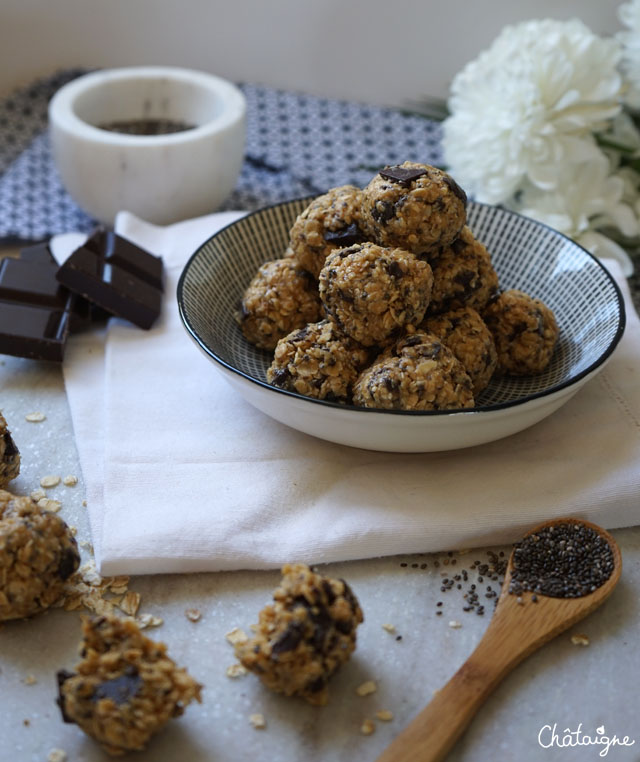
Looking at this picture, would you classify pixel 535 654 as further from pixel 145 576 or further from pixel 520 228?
pixel 520 228

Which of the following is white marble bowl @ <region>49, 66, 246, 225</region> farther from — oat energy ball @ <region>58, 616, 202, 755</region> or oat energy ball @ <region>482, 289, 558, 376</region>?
oat energy ball @ <region>58, 616, 202, 755</region>

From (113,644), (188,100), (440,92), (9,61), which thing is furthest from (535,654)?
(9,61)

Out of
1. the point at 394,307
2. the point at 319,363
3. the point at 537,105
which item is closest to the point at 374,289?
the point at 394,307

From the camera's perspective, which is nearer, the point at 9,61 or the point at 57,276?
the point at 57,276

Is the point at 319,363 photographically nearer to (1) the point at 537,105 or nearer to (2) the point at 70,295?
(2) the point at 70,295

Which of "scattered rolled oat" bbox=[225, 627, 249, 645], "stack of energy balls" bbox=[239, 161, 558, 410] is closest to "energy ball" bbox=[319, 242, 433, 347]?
"stack of energy balls" bbox=[239, 161, 558, 410]

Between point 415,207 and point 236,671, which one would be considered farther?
point 415,207
